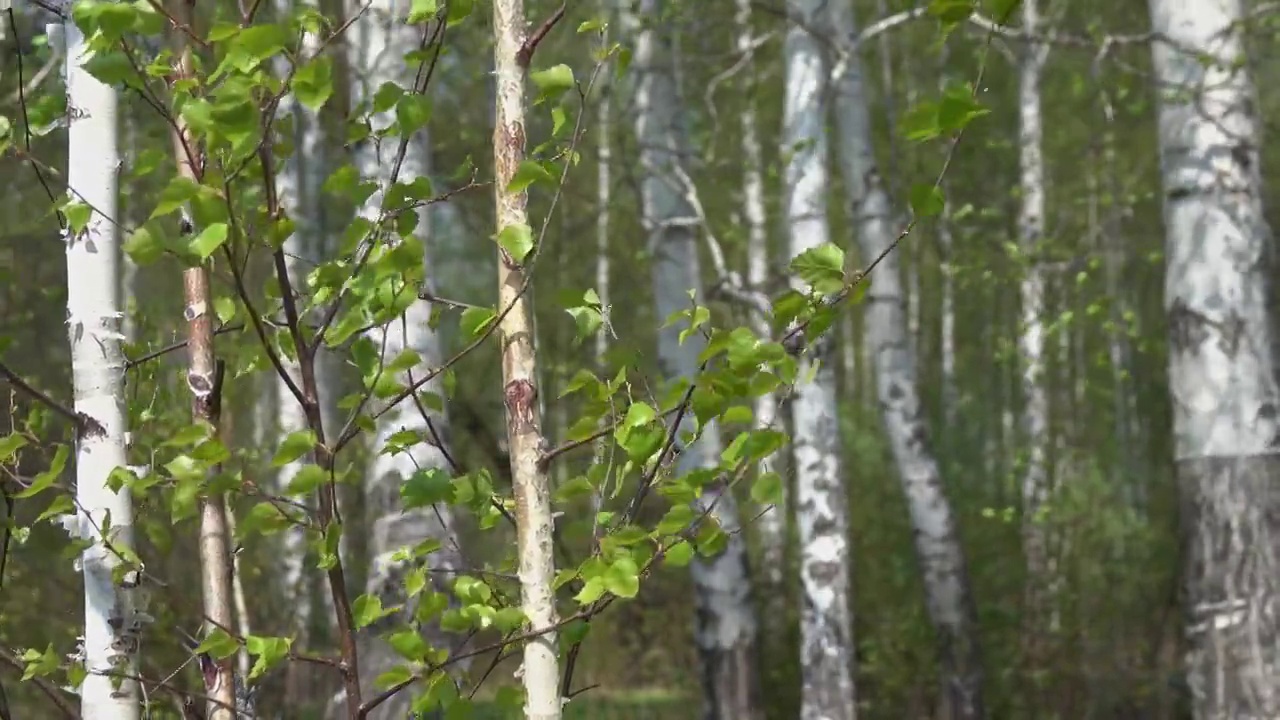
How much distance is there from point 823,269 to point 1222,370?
299cm

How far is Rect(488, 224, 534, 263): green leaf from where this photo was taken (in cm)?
177

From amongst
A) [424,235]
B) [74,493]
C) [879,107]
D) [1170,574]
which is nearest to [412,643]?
[74,493]

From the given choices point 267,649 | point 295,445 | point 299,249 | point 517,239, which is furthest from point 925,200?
point 299,249

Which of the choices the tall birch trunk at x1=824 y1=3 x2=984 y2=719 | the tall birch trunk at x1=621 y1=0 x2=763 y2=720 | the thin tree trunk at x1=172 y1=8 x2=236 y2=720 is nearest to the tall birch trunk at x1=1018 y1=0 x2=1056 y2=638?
the tall birch trunk at x1=824 y1=3 x2=984 y2=719

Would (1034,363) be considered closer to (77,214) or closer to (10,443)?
(10,443)

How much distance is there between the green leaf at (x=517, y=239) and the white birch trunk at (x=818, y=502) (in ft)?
12.9

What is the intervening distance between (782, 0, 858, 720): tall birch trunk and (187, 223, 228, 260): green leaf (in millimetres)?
4321

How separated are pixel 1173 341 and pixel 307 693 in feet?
24.9

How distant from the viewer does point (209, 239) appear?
1.47 meters

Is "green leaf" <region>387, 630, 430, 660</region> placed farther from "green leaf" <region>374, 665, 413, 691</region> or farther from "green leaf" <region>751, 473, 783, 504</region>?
"green leaf" <region>751, 473, 783, 504</region>

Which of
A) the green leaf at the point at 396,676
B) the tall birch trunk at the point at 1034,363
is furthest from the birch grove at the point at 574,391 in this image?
the tall birch trunk at the point at 1034,363

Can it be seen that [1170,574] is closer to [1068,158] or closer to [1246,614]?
[1246,614]

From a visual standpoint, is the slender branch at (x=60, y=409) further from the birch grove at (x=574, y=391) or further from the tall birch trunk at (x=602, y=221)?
the tall birch trunk at (x=602, y=221)

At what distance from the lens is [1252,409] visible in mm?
4137
